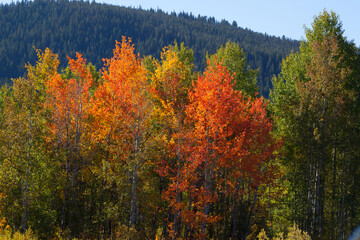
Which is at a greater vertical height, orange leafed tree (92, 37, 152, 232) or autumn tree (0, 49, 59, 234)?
orange leafed tree (92, 37, 152, 232)

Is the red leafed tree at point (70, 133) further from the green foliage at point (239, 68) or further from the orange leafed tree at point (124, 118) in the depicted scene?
the green foliage at point (239, 68)

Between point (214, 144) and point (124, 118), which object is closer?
point (124, 118)

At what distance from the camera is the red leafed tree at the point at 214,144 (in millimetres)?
23531

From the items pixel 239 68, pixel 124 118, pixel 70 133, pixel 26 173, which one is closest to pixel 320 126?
pixel 124 118

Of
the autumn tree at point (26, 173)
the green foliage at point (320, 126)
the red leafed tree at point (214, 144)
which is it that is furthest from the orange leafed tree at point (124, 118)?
the green foliage at point (320, 126)

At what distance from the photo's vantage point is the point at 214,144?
78.9 ft

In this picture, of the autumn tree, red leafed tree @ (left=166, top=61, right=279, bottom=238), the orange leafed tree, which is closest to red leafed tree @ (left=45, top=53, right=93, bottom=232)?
the orange leafed tree

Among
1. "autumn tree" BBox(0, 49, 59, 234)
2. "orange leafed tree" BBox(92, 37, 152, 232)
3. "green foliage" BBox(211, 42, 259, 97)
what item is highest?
"green foliage" BBox(211, 42, 259, 97)

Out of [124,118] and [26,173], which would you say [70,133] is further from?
[26,173]

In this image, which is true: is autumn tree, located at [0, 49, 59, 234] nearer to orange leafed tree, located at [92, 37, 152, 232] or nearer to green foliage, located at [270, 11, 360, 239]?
orange leafed tree, located at [92, 37, 152, 232]

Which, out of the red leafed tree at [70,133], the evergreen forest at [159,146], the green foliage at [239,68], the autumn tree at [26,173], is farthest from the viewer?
the green foliage at [239,68]

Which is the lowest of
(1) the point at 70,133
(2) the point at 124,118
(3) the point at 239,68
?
(1) the point at 70,133

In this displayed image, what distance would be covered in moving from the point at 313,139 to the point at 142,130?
40.0ft

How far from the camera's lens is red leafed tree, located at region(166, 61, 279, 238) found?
77.2 feet
